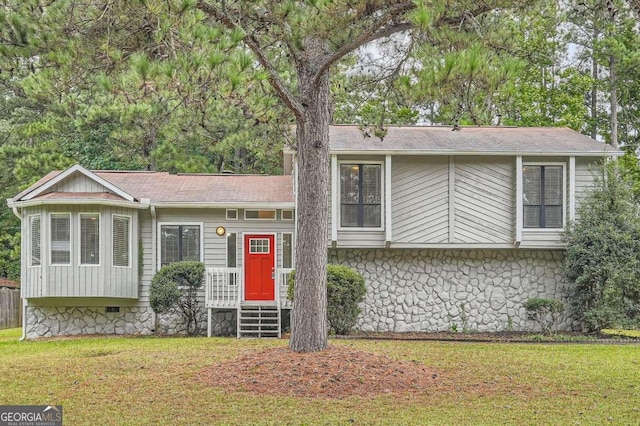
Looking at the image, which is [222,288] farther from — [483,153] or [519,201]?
[519,201]

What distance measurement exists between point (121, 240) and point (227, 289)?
7.81 feet

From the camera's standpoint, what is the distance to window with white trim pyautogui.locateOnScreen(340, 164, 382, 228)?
15.6 m

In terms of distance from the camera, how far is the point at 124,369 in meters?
10.2

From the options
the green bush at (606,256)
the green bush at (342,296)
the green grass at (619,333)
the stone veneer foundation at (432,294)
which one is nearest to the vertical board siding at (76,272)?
the stone veneer foundation at (432,294)

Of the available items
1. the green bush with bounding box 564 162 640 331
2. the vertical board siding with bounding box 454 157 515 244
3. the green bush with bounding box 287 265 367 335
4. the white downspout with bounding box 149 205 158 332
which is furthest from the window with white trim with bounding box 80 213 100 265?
the green bush with bounding box 564 162 640 331

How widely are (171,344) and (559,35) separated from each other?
1776cm

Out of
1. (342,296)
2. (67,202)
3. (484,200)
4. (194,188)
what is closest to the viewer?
(342,296)

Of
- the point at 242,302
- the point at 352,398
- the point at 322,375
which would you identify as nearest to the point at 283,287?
the point at 242,302

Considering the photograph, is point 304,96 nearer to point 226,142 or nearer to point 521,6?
point 521,6

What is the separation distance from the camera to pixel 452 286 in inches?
631

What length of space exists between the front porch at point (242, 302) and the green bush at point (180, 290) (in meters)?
0.32

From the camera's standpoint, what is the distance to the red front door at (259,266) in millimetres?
16094

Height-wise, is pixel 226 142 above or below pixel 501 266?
above

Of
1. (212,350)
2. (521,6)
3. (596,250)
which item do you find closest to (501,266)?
(596,250)
